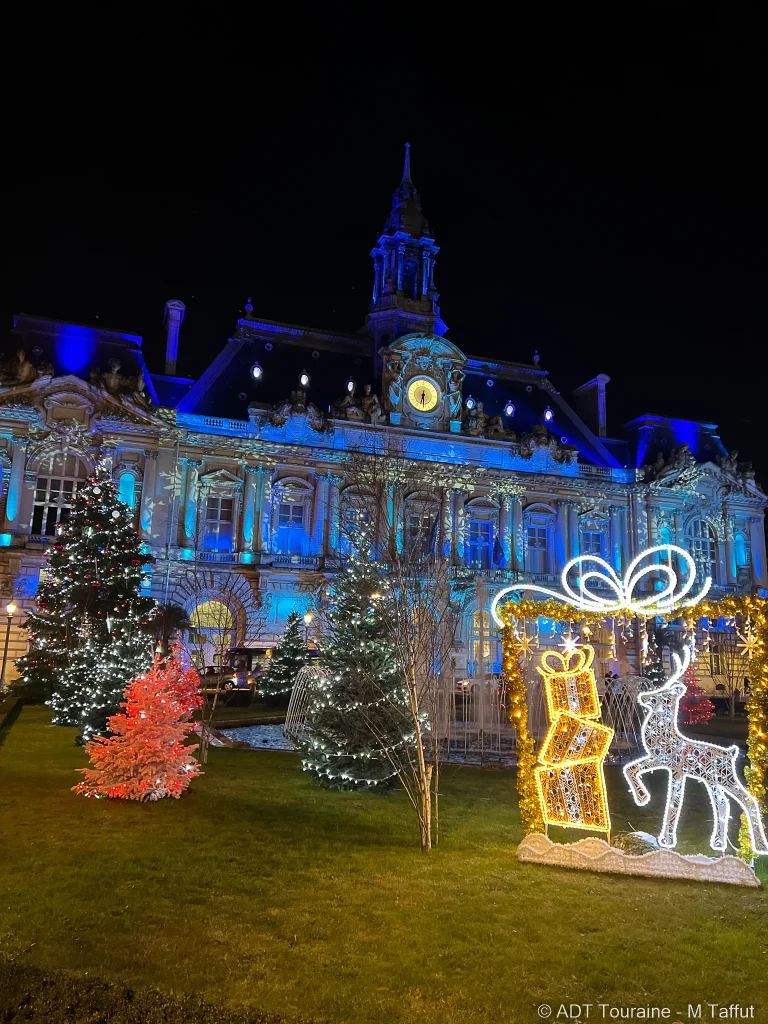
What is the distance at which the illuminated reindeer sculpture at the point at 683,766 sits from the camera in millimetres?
8797

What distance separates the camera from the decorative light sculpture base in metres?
8.24

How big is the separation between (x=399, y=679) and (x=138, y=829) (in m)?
4.72

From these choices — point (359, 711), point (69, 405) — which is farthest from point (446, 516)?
point (359, 711)

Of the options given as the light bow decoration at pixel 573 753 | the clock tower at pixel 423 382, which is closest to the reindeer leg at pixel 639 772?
the light bow decoration at pixel 573 753

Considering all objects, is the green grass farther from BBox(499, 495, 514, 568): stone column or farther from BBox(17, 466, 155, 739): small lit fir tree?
BBox(499, 495, 514, 568): stone column

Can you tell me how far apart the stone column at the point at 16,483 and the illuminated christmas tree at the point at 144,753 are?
25562 millimetres

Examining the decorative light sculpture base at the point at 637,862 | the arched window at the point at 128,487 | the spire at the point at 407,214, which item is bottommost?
the decorative light sculpture base at the point at 637,862

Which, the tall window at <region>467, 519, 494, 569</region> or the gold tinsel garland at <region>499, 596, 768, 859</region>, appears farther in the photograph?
the tall window at <region>467, 519, 494, 569</region>

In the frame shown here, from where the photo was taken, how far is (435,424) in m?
42.2

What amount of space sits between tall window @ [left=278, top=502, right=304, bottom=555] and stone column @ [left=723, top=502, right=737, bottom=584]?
→ 1006 inches

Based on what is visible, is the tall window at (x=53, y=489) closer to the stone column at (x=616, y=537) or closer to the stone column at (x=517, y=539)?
the stone column at (x=517, y=539)

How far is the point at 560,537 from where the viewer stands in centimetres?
4403

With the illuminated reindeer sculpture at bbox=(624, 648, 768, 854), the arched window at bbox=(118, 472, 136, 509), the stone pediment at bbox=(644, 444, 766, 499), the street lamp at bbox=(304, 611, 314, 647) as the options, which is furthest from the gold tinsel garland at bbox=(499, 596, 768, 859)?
the stone pediment at bbox=(644, 444, 766, 499)

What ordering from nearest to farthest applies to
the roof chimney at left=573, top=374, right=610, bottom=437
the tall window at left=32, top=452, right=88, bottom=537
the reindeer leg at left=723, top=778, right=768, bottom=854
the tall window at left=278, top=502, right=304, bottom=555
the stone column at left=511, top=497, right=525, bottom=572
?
the reindeer leg at left=723, top=778, right=768, bottom=854
the tall window at left=32, top=452, right=88, bottom=537
the tall window at left=278, top=502, right=304, bottom=555
the stone column at left=511, top=497, right=525, bottom=572
the roof chimney at left=573, top=374, right=610, bottom=437
